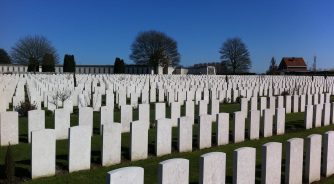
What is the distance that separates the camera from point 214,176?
413 centimetres

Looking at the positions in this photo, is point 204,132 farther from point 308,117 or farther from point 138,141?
point 308,117

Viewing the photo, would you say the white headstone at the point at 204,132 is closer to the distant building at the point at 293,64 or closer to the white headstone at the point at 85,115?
the white headstone at the point at 85,115

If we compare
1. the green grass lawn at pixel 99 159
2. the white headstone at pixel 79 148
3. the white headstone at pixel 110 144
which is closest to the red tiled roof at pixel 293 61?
the green grass lawn at pixel 99 159

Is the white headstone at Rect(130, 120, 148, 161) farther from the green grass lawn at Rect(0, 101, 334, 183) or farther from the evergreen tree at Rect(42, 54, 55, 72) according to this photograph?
the evergreen tree at Rect(42, 54, 55, 72)

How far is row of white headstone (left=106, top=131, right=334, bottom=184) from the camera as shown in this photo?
344 centimetres

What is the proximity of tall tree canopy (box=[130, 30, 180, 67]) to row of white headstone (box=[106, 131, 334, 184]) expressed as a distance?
57.8m

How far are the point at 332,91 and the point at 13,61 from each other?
4859 centimetres

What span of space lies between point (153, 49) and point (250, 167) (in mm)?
61110

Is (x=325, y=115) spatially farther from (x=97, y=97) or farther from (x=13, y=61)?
(x=13, y=61)

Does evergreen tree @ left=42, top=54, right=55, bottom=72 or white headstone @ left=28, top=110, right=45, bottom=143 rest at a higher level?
evergreen tree @ left=42, top=54, right=55, bottom=72

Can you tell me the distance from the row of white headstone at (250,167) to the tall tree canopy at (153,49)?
190ft

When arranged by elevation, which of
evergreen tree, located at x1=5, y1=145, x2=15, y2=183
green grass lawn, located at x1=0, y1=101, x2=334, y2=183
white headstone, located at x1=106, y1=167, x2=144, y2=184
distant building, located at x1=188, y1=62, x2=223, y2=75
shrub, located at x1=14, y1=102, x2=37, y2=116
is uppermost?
distant building, located at x1=188, y1=62, x2=223, y2=75

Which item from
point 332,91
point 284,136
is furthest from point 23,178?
point 332,91

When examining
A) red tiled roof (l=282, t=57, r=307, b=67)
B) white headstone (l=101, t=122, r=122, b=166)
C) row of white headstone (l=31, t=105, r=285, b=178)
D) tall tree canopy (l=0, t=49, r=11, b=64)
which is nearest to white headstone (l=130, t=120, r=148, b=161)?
row of white headstone (l=31, t=105, r=285, b=178)
